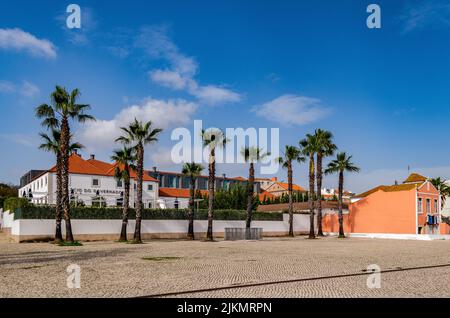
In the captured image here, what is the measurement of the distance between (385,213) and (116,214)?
32227 mm

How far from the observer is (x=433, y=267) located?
65.7 feet

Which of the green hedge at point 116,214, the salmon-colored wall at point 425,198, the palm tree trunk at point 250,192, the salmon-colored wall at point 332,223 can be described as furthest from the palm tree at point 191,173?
the salmon-colored wall at point 425,198

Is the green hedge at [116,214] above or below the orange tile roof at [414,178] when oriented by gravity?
below

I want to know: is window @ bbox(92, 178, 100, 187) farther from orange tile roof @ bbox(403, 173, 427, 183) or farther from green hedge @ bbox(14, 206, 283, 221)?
orange tile roof @ bbox(403, 173, 427, 183)

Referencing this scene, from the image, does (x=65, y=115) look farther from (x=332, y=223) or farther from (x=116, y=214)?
(x=332, y=223)

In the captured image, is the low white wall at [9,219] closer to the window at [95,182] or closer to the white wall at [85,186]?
the white wall at [85,186]

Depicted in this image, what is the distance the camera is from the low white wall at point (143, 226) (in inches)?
1465

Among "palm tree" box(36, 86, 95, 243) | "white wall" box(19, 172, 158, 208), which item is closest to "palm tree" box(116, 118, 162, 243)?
"palm tree" box(36, 86, 95, 243)

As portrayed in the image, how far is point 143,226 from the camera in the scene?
144 ft

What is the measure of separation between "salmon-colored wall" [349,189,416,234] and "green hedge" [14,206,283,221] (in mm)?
11913

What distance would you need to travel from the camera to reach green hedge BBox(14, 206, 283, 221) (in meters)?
37.6

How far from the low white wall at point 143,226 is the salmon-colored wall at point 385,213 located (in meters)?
6.71
